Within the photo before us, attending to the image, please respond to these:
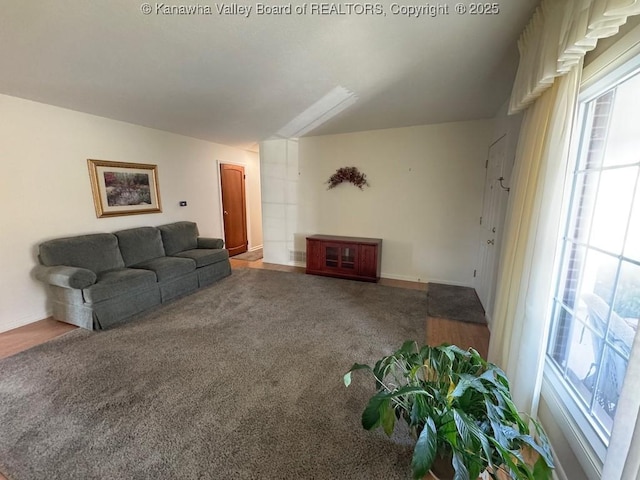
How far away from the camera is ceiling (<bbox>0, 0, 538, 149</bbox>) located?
171 centimetres

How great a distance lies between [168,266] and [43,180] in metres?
1.60

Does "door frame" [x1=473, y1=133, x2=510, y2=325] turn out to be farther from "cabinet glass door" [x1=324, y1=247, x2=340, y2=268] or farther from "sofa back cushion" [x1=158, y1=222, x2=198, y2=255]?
"sofa back cushion" [x1=158, y1=222, x2=198, y2=255]

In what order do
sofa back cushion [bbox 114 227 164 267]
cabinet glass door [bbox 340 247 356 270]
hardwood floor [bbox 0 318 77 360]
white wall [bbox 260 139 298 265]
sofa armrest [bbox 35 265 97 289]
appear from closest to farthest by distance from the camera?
hardwood floor [bbox 0 318 77 360] < sofa armrest [bbox 35 265 97 289] < sofa back cushion [bbox 114 227 164 267] < cabinet glass door [bbox 340 247 356 270] < white wall [bbox 260 139 298 265]

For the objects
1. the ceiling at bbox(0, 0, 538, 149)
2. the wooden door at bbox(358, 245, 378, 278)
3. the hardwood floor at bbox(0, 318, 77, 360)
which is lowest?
the hardwood floor at bbox(0, 318, 77, 360)

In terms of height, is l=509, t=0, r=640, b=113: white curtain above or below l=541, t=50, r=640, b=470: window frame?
above

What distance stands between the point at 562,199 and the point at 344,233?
3.58 metres

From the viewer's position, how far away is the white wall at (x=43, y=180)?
2.83 meters

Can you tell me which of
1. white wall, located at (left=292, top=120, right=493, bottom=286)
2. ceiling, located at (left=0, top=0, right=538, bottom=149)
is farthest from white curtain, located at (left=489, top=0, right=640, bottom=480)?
white wall, located at (left=292, top=120, right=493, bottom=286)

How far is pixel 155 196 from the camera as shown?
4328mm

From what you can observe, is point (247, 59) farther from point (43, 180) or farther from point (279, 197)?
point (279, 197)

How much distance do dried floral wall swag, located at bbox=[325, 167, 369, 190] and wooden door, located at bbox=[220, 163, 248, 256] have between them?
2.33 meters

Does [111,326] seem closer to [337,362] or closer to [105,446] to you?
[105,446]

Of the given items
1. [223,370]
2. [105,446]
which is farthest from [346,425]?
[105,446]

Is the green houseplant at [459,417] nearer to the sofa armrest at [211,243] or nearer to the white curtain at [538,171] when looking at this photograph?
the white curtain at [538,171]
